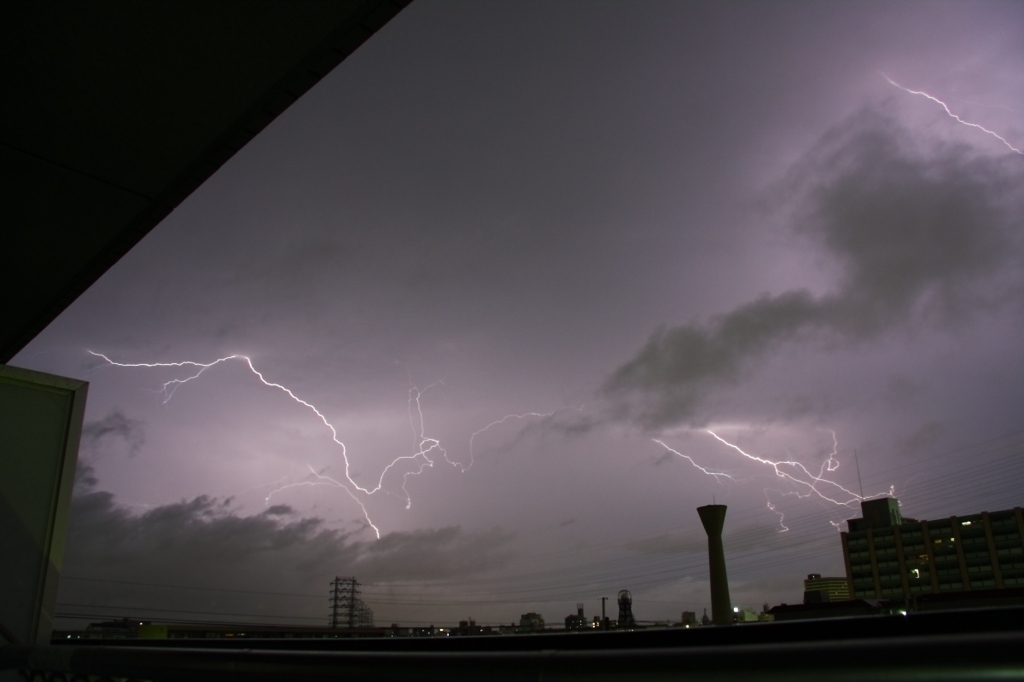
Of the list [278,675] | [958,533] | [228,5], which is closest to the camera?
[278,675]

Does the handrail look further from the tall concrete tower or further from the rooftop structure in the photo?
the rooftop structure

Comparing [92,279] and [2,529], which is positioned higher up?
[92,279]

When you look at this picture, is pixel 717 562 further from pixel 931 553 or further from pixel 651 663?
pixel 931 553

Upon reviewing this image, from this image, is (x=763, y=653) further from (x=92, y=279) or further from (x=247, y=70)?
(x=92, y=279)

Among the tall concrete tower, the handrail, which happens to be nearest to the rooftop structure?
the tall concrete tower

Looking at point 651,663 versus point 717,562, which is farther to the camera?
point 717,562

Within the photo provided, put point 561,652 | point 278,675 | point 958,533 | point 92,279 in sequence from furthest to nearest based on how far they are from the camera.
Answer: point 958,533 → point 92,279 → point 278,675 → point 561,652

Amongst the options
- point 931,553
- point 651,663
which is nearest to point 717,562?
point 651,663

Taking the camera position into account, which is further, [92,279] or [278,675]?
[92,279]

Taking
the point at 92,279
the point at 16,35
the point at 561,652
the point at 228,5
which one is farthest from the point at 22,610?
the point at 561,652
